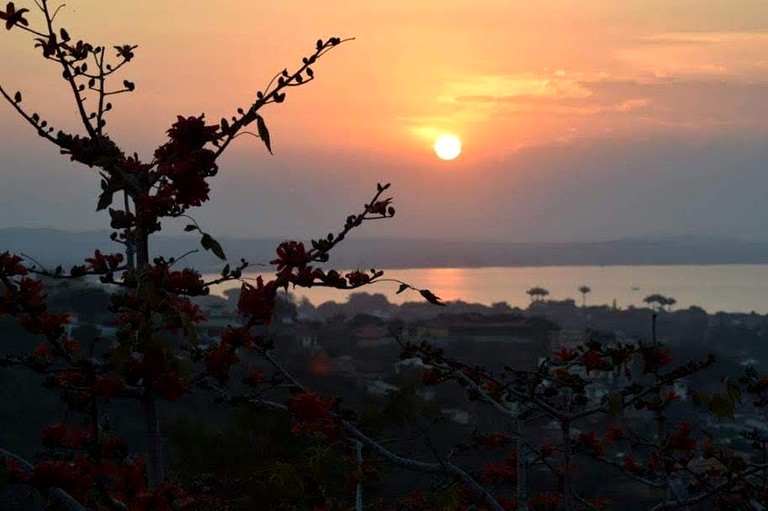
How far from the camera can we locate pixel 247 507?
35.6 ft

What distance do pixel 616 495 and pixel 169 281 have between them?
22517mm

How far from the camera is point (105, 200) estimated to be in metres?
4.01

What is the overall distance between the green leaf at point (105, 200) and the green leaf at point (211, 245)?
404mm

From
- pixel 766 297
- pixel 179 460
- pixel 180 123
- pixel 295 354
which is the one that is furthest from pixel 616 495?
pixel 766 297

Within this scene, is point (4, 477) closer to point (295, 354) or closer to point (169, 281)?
point (169, 281)

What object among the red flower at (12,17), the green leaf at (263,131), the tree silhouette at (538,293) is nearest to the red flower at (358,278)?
the green leaf at (263,131)

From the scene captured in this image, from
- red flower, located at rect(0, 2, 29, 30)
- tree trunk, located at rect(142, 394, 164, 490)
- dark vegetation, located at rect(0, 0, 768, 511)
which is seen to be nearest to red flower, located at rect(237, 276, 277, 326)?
dark vegetation, located at rect(0, 0, 768, 511)

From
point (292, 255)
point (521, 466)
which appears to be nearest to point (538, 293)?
point (521, 466)

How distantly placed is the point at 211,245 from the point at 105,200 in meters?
0.47

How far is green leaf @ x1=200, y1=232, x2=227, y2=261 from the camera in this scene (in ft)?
12.7

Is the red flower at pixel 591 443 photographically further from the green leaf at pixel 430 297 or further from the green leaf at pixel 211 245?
the green leaf at pixel 211 245

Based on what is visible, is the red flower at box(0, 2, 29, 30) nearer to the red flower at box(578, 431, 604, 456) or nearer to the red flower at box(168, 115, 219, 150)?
the red flower at box(168, 115, 219, 150)

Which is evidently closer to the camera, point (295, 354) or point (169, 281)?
point (169, 281)

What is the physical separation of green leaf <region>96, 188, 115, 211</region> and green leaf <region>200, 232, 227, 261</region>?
1.33ft
